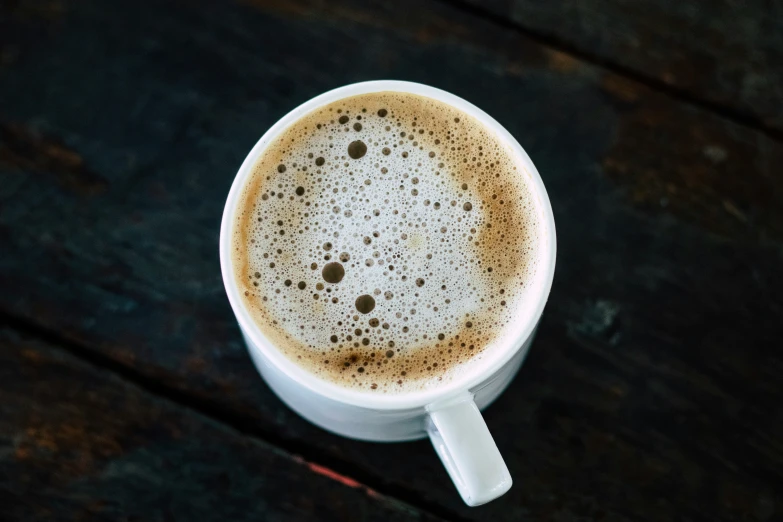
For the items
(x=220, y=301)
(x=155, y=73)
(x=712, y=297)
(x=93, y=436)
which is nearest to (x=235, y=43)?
(x=155, y=73)

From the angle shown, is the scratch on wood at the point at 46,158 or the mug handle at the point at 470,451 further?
the scratch on wood at the point at 46,158

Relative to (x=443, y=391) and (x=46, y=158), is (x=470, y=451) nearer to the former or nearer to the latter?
(x=443, y=391)

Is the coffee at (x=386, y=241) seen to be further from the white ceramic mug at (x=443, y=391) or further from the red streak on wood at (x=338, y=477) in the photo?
the red streak on wood at (x=338, y=477)

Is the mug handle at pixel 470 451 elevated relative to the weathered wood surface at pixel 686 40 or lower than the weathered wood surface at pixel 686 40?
lower

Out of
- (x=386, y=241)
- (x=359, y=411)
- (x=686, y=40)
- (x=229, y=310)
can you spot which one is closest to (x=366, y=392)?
(x=359, y=411)

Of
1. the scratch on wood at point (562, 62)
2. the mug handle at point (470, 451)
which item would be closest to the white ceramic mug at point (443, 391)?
the mug handle at point (470, 451)

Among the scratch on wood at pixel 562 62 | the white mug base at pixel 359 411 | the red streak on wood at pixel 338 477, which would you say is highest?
the scratch on wood at pixel 562 62
